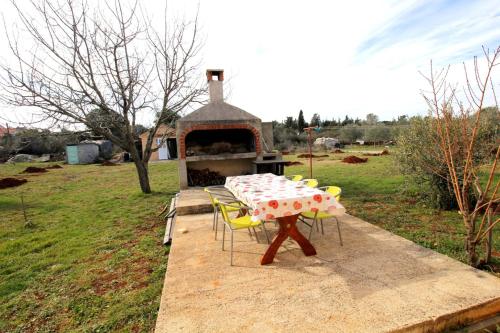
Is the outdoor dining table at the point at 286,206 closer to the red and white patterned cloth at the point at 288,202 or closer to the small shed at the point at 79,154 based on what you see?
the red and white patterned cloth at the point at 288,202

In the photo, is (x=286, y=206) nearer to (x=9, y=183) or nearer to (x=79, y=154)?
(x=9, y=183)

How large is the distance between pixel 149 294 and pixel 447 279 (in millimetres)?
3303

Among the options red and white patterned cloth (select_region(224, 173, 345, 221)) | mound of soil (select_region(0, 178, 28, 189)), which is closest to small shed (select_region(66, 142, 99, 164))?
mound of soil (select_region(0, 178, 28, 189))

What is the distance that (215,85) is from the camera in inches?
346

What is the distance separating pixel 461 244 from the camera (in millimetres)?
4203

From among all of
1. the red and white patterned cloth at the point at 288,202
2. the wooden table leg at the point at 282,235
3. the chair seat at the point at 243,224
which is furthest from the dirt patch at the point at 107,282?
the red and white patterned cloth at the point at 288,202

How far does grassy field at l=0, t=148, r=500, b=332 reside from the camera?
121 inches

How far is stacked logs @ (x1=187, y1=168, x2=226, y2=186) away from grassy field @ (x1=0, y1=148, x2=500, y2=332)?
1041 millimetres

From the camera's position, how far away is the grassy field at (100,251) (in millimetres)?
3072

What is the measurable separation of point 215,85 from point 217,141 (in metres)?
1.79

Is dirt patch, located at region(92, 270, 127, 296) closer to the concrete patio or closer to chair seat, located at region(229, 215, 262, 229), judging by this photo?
the concrete patio

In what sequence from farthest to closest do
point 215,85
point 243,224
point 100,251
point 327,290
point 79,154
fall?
point 79,154, point 215,85, point 100,251, point 243,224, point 327,290

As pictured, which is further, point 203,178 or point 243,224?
point 203,178

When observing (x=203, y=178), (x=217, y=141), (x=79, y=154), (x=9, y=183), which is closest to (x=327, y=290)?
(x=203, y=178)
